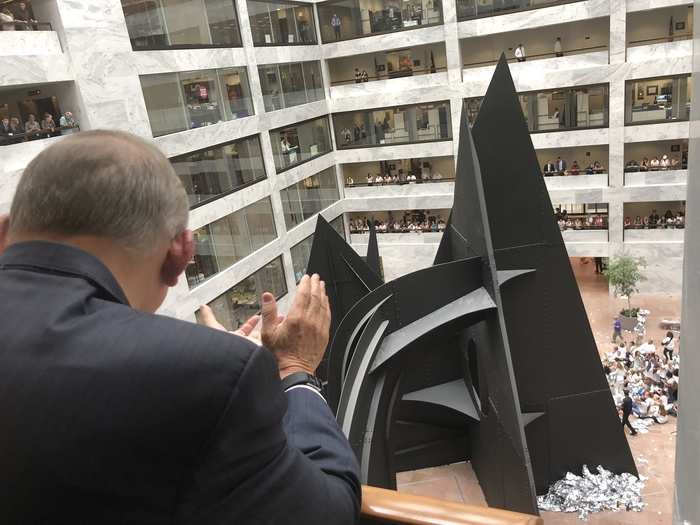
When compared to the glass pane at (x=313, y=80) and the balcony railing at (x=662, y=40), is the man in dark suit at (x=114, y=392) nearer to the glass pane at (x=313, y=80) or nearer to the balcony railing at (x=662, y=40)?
the glass pane at (x=313, y=80)

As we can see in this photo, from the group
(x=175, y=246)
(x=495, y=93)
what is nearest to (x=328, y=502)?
(x=175, y=246)

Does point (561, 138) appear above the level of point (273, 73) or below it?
below

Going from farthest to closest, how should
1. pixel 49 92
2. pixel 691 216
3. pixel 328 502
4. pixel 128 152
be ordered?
pixel 49 92 → pixel 691 216 → pixel 128 152 → pixel 328 502

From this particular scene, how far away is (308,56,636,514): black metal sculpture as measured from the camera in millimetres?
9102

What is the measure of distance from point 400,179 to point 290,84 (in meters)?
7.23

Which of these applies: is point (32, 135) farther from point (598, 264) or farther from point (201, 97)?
point (598, 264)

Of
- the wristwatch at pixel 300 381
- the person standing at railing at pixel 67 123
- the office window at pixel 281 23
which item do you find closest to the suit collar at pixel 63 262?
the wristwatch at pixel 300 381

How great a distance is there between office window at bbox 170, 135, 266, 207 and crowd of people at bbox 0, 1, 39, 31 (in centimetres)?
540

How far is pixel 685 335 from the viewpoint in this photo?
3.94 metres

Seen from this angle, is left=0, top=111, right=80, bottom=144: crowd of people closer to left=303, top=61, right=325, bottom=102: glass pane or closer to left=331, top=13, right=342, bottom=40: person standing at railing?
left=303, top=61, right=325, bottom=102: glass pane

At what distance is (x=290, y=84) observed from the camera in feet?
82.1

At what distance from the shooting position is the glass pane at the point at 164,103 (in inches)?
690

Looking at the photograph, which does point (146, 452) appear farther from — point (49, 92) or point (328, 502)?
point (49, 92)

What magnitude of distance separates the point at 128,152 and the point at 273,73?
23.5m
